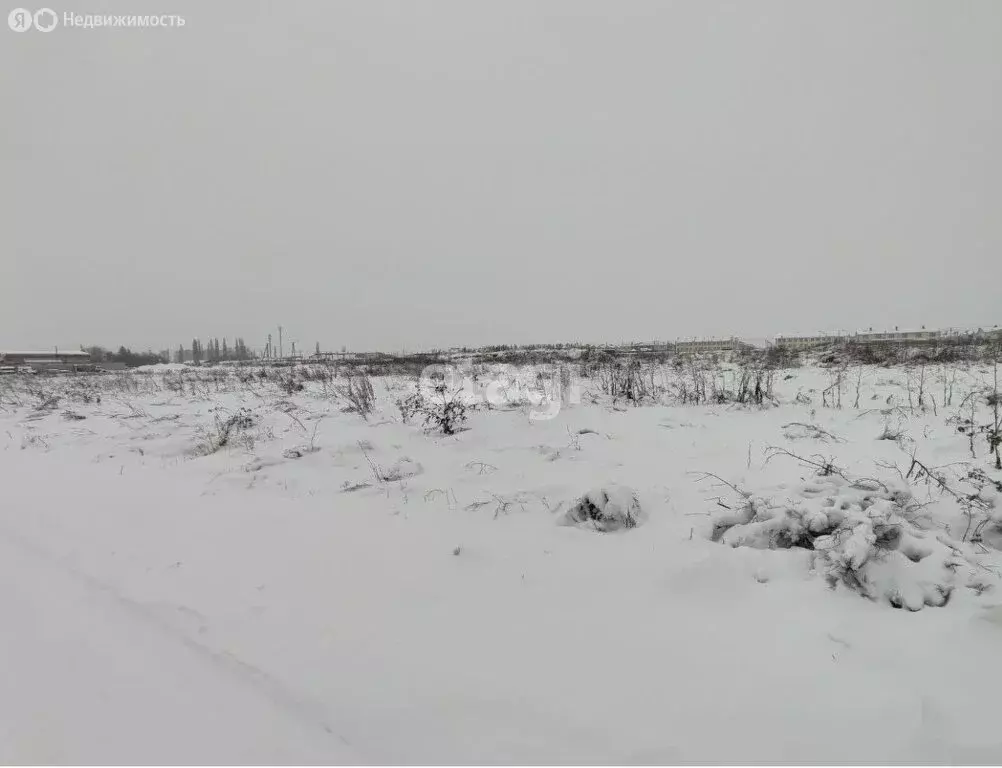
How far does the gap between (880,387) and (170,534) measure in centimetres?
971

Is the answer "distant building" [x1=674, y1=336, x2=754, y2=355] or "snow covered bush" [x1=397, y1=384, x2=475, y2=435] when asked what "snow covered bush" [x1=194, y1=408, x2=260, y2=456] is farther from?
Result: "distant building" [x1=674, y1=336, x2=754, y2=355]

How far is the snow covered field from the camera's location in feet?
4.31

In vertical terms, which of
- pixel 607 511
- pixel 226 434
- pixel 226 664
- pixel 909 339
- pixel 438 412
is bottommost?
pixel 226 664

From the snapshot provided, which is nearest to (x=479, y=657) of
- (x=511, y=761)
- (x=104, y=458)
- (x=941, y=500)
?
(x=511, y=761)

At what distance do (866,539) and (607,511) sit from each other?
47.2 inches

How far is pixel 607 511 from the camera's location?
2568 mm

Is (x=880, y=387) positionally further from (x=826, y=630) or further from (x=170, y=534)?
(x=170, y=534)

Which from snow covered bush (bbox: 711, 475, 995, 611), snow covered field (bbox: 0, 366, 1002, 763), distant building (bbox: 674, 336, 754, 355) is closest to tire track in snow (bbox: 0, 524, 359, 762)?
snow covered field (bbox: 0, 366, 1002, 763)

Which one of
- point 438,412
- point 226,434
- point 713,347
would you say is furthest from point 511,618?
point 713,347

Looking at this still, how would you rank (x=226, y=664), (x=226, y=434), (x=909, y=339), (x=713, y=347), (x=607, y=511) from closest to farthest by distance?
1. (x=226, y=664)
2. (x=607, y=511)
3. (x=226, y=434)
4. (x=909, y=339)
5. (x=713, y=347)

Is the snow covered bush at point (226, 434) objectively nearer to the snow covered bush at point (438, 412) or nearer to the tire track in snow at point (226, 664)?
the snow covered bush at point (438, 412)

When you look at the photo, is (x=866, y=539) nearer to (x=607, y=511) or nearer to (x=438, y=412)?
(x=607, y=511)

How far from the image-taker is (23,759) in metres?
1.26

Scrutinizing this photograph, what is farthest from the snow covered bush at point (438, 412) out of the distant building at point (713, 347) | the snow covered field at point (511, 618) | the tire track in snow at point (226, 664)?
the distant building at point (713, 347)
